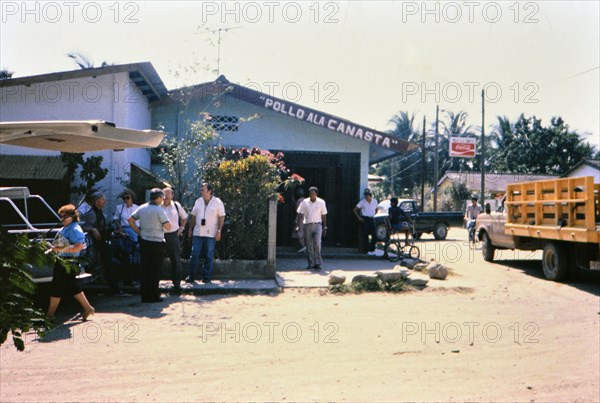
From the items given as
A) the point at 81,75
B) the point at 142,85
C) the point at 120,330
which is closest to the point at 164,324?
the point at 120,330

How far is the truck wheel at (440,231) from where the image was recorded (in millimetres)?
22078

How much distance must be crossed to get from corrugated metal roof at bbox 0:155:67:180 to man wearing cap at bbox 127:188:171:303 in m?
3.35

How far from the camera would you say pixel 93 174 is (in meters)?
10.8

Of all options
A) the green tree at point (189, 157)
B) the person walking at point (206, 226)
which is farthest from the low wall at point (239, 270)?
the green tree at point (189, 157)

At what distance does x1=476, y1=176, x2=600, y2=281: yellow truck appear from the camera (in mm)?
9352

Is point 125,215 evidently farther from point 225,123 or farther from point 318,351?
point 225,123

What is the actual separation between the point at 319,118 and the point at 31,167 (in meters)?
6.66

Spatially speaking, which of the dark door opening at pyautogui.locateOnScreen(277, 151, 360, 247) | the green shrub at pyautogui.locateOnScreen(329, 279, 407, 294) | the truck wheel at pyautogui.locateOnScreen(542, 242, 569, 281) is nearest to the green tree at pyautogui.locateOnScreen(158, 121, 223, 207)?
the dark door opening at pyautogui.locateOnScreen(277, 151, 360, 247)

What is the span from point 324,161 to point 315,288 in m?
6.09

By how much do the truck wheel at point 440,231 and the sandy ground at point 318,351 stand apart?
13.2 m

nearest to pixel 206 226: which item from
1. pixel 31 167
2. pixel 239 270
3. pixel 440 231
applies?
pixel 239 270

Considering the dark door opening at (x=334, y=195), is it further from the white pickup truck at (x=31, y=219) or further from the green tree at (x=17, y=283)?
the green tree at (x=17, y=283)

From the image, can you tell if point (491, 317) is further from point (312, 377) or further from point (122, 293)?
point (122, 293)

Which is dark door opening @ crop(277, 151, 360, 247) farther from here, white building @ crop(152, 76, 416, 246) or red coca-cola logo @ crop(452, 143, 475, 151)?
red coca-cola logo @ crop(452, 143, 475, 151)
